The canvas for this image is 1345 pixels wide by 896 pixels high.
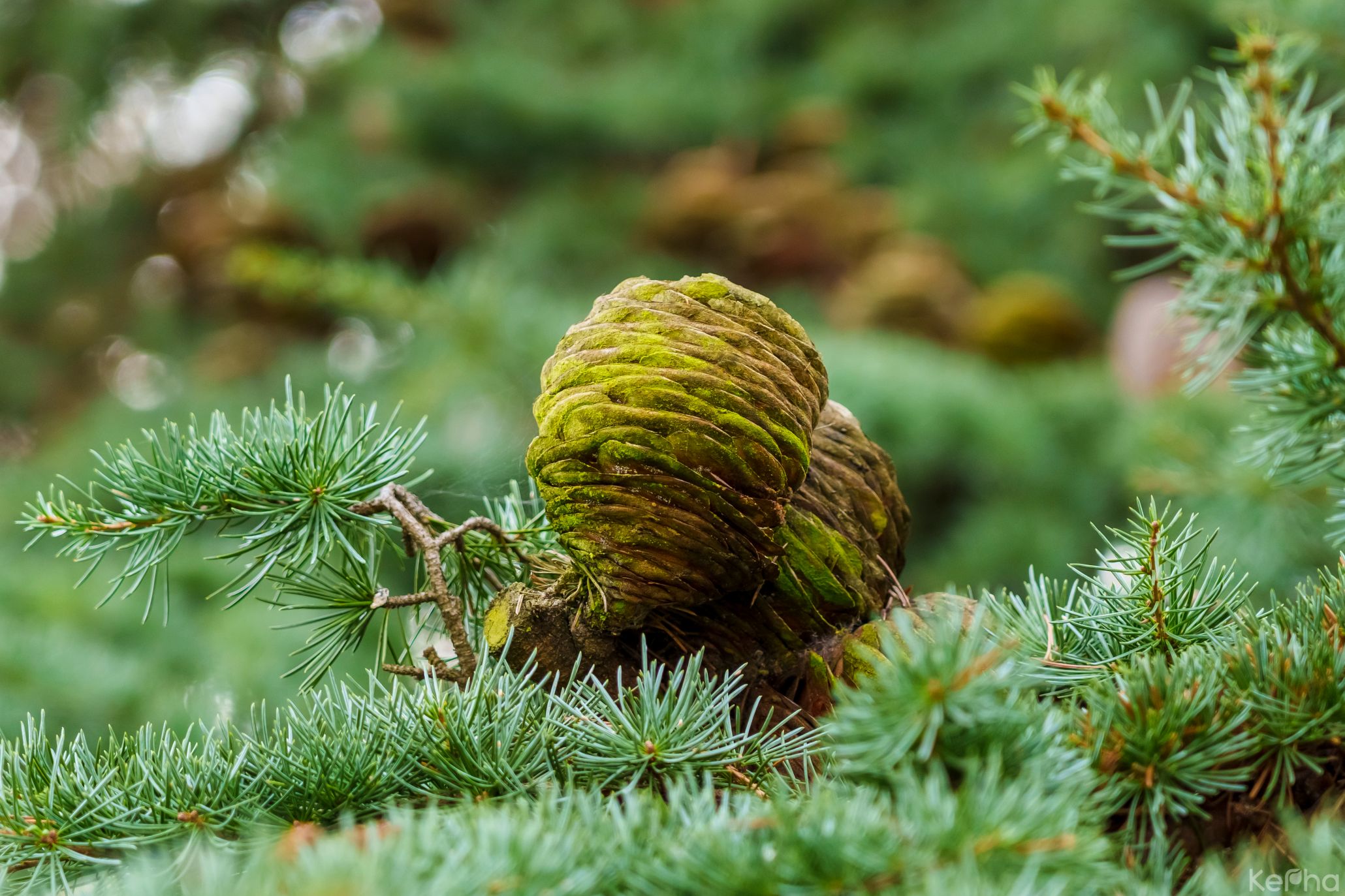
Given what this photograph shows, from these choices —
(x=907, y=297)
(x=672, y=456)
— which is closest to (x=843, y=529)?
(x=672, y=456)

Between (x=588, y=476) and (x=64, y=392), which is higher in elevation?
(x=64, y=392)

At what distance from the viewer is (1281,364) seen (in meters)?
0.31

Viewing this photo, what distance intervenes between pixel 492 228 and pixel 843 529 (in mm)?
1174

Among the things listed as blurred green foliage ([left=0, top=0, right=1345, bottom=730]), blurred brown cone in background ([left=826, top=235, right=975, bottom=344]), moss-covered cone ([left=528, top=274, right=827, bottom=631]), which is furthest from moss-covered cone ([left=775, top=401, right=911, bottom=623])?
blurred brown cone in background ([left=826, top=235, right=975, bottom=344])

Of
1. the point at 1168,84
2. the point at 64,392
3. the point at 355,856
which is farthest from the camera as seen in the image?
the point at 64,392

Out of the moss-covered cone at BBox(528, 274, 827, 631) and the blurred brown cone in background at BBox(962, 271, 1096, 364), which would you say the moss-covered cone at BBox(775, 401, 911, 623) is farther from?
the blurred brown cone in background at BBox(962, 271, 1096, 364)

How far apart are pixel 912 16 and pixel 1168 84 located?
20.8 inches

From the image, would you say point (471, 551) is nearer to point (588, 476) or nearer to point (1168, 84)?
point (588, 476)

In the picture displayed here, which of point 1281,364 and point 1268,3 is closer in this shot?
point 1281,364

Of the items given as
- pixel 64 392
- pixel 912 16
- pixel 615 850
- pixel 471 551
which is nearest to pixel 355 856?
pixel 615 850

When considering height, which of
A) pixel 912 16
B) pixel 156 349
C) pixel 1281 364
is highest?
pixel 912 16

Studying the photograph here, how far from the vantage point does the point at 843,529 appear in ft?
0.87

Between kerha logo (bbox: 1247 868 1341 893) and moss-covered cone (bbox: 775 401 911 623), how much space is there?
0.37 ft

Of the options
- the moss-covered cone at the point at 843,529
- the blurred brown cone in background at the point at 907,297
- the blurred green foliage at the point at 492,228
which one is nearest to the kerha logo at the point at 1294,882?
the moss-covered cone at the point at 843,529
